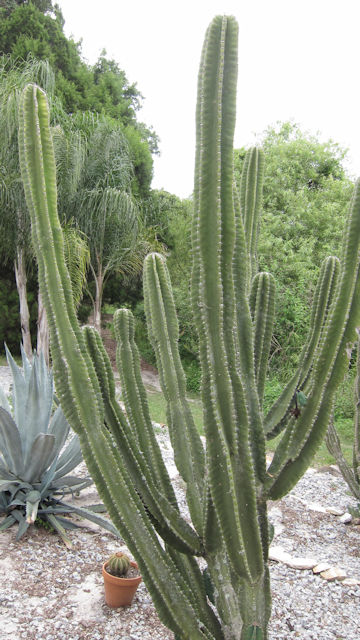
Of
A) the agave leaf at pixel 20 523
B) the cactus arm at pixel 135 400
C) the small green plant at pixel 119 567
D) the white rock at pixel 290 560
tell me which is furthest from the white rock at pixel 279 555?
the cactus arm at pixel 135 400

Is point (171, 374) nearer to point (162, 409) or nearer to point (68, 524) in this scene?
point (68, 524)

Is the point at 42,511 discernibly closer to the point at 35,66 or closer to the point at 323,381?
the point at 323,381

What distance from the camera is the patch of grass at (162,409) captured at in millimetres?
7640

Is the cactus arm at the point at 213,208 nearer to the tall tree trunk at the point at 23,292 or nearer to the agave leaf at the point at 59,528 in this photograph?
the agave leaf at the point at 59,528

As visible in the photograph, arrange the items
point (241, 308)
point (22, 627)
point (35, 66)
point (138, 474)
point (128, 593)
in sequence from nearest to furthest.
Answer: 1. point (241, 308)
2. point (138, 474)
3. point (22, 627)
4. point (128, 593)
5. point (35, 66)

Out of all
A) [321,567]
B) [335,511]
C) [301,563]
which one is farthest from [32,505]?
[335,511]

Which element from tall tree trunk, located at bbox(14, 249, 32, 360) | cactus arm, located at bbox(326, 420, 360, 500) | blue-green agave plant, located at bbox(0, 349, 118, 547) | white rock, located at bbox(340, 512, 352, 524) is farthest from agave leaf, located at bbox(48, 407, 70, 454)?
tall tree trunk, located at bbox(14, 249, 32, 360)

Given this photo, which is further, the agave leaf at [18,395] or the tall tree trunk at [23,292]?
the tall tree trunk at [23,292]

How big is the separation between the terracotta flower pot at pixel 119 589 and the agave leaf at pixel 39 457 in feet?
3.32

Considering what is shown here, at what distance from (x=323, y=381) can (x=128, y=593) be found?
1633mm

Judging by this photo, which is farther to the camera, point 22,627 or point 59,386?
point 22,627

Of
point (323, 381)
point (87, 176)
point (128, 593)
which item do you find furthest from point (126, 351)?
point (87, 176)

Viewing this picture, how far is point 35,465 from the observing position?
10.5 ft

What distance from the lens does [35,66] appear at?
1009cm
